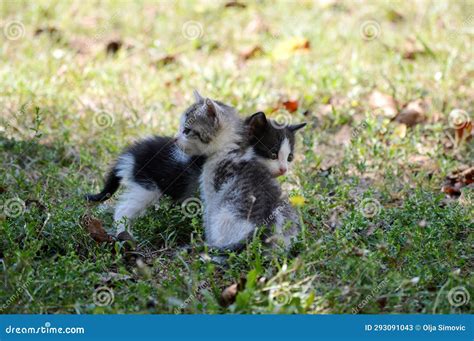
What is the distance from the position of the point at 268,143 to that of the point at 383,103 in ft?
8.23

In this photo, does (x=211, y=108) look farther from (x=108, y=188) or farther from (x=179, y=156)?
(x=108, y=188)

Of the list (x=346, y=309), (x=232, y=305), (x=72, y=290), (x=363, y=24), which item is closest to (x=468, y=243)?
(x=346, y=309)

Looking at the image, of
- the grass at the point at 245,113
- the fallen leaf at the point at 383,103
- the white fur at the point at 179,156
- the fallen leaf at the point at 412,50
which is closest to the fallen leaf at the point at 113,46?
the grass at the point at 245,113

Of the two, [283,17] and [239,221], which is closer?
[239,221]

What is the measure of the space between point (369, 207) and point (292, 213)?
81cm

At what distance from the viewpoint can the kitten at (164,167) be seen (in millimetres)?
5094

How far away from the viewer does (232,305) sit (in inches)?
146

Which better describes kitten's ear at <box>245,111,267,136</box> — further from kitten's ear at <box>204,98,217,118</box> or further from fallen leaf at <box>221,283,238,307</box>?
fallen leaf at <box>221,283,238,307</box>

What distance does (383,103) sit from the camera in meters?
7.22

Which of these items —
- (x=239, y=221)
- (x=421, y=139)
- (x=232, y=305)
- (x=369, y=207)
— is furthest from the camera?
(x=421, y=139)

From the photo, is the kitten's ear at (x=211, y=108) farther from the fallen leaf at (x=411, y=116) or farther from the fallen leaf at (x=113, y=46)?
the fallen leaf at (x=113, y=46)

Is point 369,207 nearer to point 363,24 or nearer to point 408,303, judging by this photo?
point 408,303

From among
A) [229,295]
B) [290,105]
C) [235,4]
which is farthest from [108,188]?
[235,4]

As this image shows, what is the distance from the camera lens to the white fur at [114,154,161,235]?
204 inches
